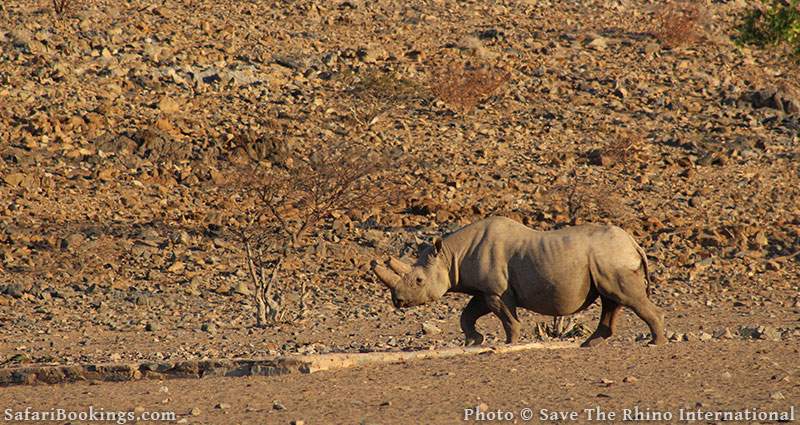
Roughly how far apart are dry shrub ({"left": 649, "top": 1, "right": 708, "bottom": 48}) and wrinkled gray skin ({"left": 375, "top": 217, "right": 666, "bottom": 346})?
56.5 feet

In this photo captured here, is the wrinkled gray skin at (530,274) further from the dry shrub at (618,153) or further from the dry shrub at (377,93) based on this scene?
the dry shrub at (377,93)

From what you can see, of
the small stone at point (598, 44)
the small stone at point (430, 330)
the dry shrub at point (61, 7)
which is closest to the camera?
the small stone at point (430, 330)

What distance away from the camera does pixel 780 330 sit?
13188 millimetres

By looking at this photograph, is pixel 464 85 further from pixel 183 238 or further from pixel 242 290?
pixel 242 290

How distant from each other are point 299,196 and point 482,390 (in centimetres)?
1102

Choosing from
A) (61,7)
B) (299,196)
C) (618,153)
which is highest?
(61,7)

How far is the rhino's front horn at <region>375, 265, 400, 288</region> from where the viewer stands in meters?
11.9

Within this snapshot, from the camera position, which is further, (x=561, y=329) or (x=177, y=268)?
(x=177, y=268)

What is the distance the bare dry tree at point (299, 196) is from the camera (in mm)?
18156

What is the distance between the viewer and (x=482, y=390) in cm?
898

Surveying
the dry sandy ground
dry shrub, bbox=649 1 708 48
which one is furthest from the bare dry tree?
dry shrub, bbox=649 1 708 48

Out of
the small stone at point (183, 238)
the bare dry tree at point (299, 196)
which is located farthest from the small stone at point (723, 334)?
the small stone at point (183, 238)

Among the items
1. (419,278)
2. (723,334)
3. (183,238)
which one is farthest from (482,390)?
(183,238)

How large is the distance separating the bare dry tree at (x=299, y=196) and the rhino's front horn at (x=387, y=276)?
5116 millimetres
